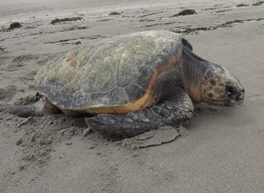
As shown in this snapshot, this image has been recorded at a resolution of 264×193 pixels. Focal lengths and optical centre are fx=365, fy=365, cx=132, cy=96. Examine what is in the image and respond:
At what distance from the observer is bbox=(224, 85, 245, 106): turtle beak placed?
8.05 feet

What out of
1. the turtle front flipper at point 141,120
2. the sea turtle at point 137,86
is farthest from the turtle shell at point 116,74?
the turtle front flipper at point 141,120

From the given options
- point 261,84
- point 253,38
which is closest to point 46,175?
point 261,84

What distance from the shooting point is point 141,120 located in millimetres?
2178

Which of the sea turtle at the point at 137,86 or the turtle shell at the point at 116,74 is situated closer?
the sea turtle at the point at 137,86

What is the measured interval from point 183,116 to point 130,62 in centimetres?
52

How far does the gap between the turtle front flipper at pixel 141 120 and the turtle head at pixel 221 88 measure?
0.29m

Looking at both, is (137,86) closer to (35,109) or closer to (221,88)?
(221,88)

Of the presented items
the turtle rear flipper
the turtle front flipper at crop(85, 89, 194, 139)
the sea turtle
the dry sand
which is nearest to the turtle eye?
the sea turtle

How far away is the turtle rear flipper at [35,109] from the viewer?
271 cm

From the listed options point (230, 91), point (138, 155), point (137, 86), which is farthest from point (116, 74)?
point (230, 91)

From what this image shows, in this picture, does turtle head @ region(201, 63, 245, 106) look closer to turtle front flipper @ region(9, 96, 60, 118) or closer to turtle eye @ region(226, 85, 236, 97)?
turtle eye @ region(226, 85, 236, 97)

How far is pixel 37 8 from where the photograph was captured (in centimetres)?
1253

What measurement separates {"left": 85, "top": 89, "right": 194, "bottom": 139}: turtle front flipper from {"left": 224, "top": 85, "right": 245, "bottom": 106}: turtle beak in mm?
353

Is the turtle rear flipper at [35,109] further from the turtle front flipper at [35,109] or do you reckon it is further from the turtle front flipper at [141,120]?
the turtle front flipper at [141,120]
